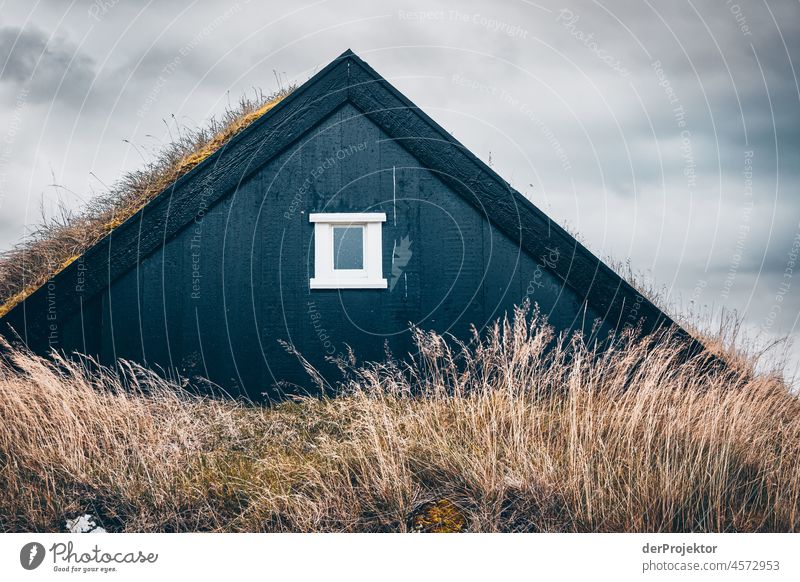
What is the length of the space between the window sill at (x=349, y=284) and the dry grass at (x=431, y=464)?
1.69 metres

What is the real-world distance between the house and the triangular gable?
2 cm

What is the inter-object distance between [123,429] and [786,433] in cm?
606

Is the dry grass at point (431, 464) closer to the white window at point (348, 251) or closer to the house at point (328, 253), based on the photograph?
the house at point (328, 253)

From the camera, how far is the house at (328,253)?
8195mm

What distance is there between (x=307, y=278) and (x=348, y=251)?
590mm

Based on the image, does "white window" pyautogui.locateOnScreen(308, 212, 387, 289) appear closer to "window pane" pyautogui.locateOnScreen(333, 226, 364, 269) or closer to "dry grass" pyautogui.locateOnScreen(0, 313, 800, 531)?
"window pane" pyautogui.locateOnScreen(333, 226, 364, 269)

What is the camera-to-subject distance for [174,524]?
5.81m
